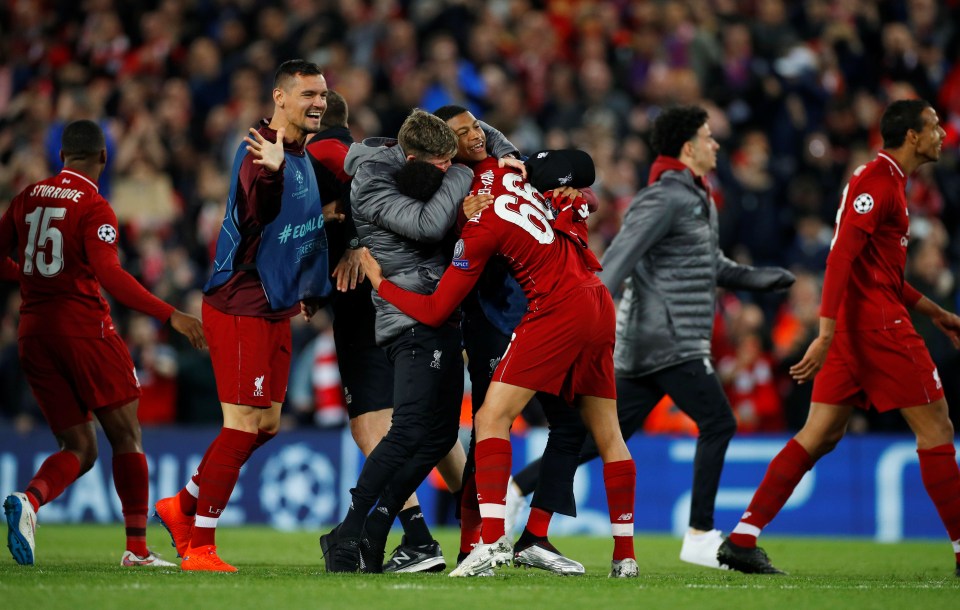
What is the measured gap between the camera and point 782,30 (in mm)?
16438

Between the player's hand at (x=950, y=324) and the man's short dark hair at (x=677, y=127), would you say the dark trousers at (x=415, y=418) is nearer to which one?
the man's short dark hair at (x=677, y=127)

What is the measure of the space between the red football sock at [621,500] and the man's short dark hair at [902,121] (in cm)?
251

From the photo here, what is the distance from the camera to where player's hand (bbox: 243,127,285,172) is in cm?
→ 664

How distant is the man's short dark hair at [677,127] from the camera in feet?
27.8

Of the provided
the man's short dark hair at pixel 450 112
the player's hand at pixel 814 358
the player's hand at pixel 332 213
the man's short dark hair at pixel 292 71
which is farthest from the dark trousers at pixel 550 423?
the man's short dark hair at pixel 292 71

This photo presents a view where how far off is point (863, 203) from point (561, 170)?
1.75 m

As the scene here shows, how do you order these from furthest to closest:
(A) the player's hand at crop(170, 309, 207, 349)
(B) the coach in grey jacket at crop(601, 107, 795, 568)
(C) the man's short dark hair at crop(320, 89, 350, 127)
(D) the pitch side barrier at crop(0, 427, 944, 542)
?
(D) the pitch side barrier at crop(0, 427, 944, 542) → (B) the coach in grey jacket at crop(601, 107, 795, 568) → (C) the man's short dark hair at crop(320, 89, 350, 127) → (A) the player's hand at crop(170, 309, 207, 349)

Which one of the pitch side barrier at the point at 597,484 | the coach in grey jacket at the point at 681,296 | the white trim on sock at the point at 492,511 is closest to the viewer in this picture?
the white trim on sock at the point at 492,511

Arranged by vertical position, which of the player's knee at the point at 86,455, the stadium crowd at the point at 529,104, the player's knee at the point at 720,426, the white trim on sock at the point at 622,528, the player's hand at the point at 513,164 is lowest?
the white trim on sock at the point at 622,528

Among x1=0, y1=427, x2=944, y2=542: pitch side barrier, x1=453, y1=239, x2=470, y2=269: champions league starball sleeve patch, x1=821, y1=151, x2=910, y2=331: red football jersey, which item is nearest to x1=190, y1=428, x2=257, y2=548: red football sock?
x1=453, y1=239, x2=470, y2=269: champions league starball sleeve patch

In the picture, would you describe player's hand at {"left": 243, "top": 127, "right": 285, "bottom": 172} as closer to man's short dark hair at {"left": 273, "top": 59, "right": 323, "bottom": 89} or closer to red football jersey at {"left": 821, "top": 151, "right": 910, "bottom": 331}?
man's short dark hair at {"left": 273, "top": 59, "right": 323, "bottom": 89}

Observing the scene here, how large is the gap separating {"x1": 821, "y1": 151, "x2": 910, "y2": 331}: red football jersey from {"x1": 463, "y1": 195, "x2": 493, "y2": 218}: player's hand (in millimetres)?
1971

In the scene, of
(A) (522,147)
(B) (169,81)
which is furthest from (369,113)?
(B) (169,81)

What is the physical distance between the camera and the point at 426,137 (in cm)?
684
